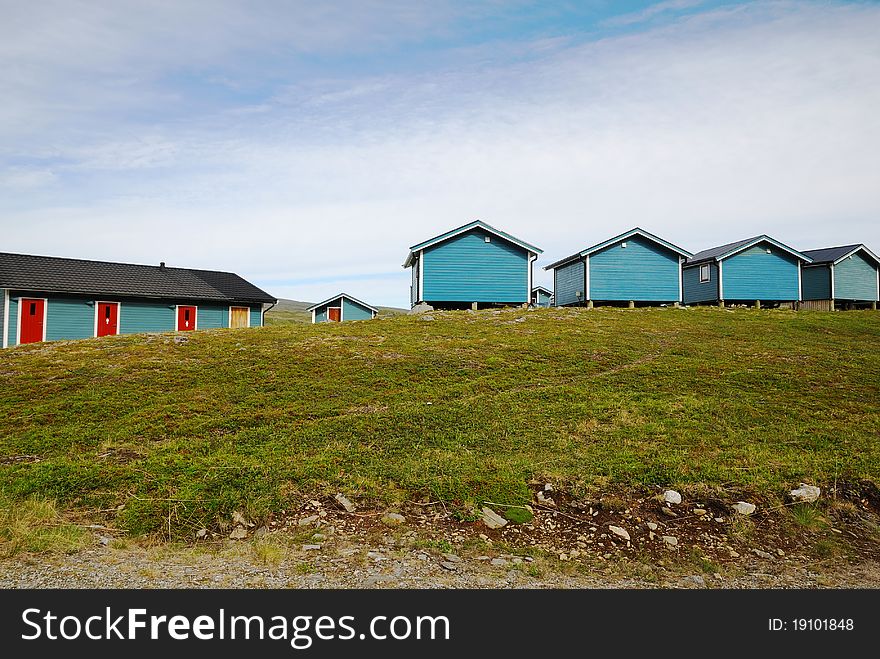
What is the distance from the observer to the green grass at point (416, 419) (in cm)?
871

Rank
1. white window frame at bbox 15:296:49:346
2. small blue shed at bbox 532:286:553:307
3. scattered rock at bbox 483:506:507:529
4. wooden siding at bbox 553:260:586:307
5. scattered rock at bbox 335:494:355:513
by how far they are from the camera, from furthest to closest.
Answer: small blue shed at bbox 532:286:553:307
wooden siding at bbox 553:260:586:307
white window frame at bbox 15:296:49:346
scattered rock at bbox 335:494:355:513
scattered rock at bbox 483:506:507:529

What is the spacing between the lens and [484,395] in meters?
13.7

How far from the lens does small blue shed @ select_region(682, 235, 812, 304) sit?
36062mm

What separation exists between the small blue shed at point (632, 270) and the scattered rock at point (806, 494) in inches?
1031

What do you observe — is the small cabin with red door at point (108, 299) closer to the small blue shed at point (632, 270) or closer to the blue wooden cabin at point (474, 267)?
the blue wooden cabin at point (474, 267)

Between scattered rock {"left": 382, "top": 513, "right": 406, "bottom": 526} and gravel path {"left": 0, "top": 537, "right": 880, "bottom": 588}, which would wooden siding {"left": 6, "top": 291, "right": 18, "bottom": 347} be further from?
scattered rock {"left": 382, "top": 513, "right": 406, "bottom": 526}

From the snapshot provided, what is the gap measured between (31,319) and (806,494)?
113 feet

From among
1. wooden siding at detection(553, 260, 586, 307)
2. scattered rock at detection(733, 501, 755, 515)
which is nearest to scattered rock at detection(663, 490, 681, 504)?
scattered rock at detection(733, 501, 755, 515)

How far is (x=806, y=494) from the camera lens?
328 inches

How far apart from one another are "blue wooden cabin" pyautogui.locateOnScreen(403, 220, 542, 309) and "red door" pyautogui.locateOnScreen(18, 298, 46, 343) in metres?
19.6

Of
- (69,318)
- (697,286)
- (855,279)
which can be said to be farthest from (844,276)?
(69,318)

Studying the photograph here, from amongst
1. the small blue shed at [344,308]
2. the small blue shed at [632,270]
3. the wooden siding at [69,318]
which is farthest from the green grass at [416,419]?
the small blue shed at [344,308]
